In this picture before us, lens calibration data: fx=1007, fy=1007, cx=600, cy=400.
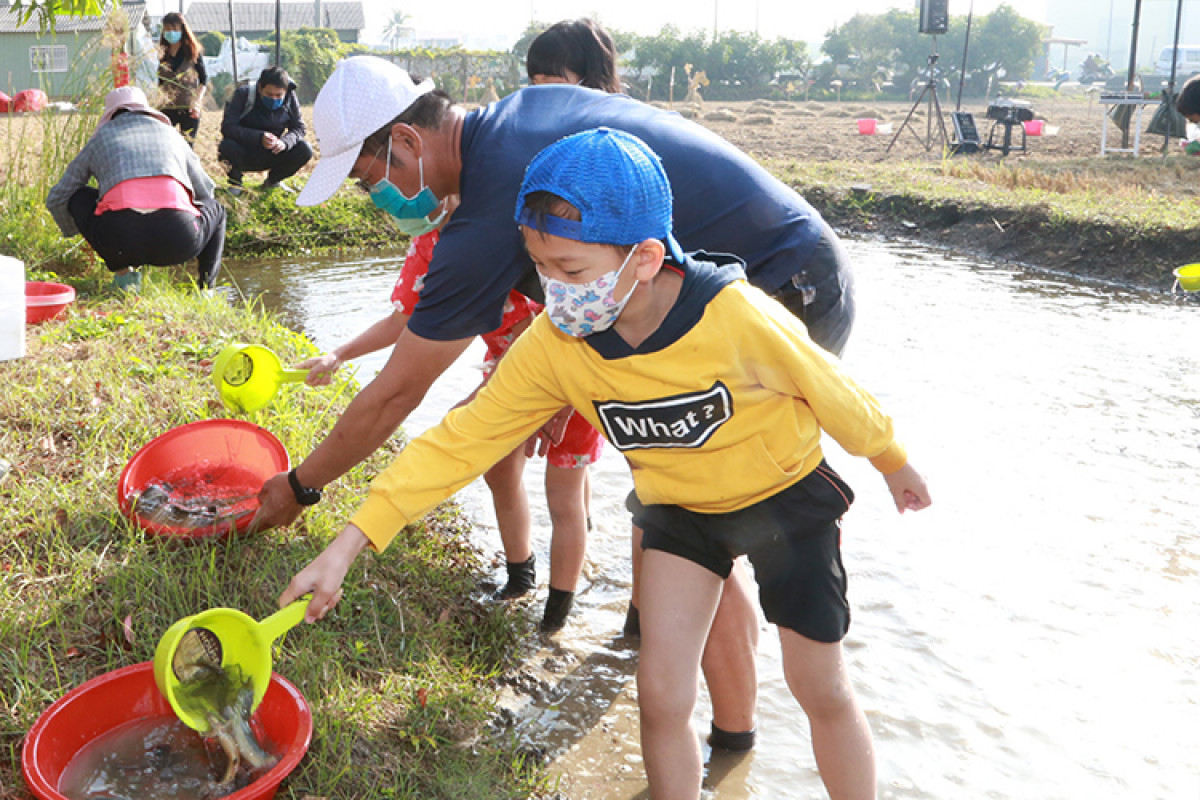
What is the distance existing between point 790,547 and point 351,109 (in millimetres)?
1398

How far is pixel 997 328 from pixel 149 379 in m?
5.33

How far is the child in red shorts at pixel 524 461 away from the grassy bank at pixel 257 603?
0.70 feet

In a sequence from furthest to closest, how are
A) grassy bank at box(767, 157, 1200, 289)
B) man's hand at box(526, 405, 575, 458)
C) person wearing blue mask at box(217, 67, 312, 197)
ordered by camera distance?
person wearing blue mask at box(217, 67, 312, 197) → grassy bank at box(767, 157, 1200, 289) → man's hand at box(526, 405, 575, 458)

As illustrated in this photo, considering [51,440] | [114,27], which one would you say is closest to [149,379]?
[51,440]

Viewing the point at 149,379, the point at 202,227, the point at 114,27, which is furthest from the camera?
the point at 114,27

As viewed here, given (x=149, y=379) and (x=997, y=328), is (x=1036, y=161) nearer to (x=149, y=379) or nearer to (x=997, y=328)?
(x=997, y=328)

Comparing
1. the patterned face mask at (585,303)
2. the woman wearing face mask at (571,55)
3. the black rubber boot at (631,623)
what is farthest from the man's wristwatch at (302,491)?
the woman wearing face mask at (571,55)

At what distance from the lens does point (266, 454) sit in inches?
126

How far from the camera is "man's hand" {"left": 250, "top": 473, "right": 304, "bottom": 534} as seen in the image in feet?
8.36

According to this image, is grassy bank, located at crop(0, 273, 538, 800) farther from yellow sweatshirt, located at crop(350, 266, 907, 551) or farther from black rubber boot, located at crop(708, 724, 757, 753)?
yellow sweatshirt, located at crop(350, 266, 907, 551)

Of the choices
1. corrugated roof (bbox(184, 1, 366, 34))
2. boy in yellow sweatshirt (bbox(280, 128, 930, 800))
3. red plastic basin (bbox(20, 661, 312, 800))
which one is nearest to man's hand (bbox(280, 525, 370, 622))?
→ boy in yellow sweatshirt (bbox(280, 128, 930, 800))

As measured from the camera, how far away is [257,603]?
2.67m

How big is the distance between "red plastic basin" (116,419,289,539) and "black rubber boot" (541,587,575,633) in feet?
3.01

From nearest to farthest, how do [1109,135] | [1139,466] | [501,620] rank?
[501,620] < [1139,466] < [1109,135]
